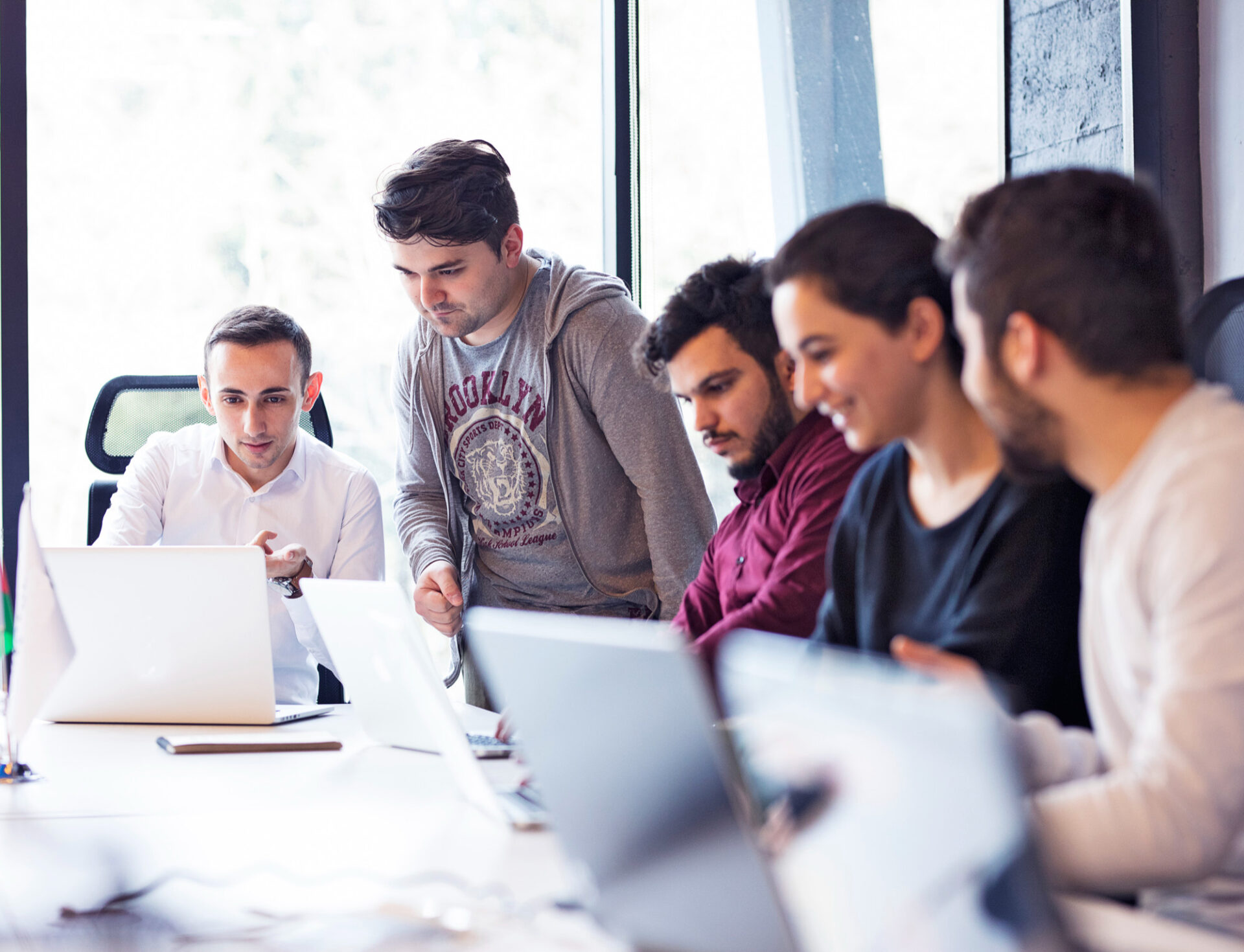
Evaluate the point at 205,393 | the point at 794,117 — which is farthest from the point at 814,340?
the point at 794,117

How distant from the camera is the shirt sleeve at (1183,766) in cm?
80

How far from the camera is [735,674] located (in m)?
0.65

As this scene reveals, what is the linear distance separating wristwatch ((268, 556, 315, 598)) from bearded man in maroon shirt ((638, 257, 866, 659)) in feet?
2.20

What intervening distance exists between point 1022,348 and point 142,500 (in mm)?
1845

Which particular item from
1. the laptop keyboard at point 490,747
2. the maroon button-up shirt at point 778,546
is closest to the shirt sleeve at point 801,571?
the maroon button-up shirt at point 778,546

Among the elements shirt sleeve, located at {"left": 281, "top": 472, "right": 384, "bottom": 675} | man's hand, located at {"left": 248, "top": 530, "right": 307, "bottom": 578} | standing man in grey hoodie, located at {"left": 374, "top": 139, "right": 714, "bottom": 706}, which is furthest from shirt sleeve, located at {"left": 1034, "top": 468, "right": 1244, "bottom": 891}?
shirt sleeve, located at {"left": 281, "top": 472, "right": 384, "bottom": 675}

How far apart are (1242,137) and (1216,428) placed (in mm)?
1568

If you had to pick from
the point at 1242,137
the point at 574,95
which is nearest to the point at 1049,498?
the point at 1242,137

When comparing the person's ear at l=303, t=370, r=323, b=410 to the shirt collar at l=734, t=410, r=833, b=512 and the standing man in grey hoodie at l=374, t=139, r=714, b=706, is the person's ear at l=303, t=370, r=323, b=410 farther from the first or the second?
the shirt collar at l=734, t=410, r=833, b=512

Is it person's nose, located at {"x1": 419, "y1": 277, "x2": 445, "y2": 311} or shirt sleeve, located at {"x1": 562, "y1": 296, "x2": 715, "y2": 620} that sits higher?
person's nose, located at {"x1": 419, "y1": 277, "x2": 445, "y2": 311}

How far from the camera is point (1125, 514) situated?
959 millimetres

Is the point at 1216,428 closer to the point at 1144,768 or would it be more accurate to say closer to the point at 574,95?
the point at 1144,768

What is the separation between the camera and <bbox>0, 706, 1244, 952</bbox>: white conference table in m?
0.86

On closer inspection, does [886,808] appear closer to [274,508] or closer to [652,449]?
[652,449]
